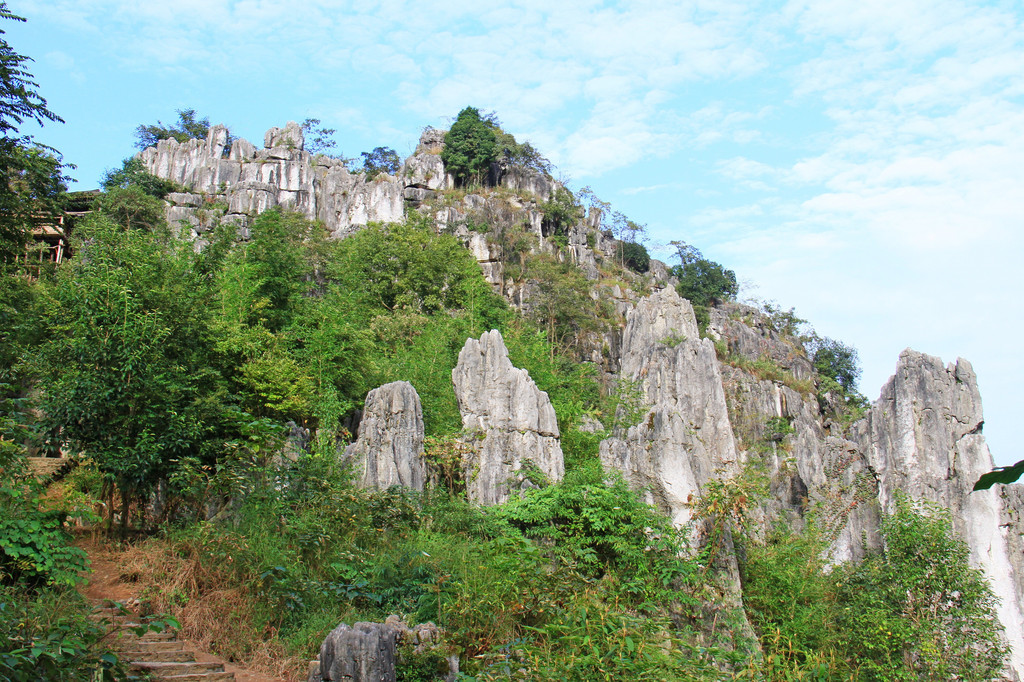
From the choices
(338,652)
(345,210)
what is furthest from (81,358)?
(345,210)

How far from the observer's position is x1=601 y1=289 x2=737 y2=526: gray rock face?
1015 centimetres

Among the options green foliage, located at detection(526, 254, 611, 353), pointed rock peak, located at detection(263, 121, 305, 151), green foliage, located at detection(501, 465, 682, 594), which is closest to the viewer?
green foliage, located at detection(501, 465, 682, 594)

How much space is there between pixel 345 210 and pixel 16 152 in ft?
118

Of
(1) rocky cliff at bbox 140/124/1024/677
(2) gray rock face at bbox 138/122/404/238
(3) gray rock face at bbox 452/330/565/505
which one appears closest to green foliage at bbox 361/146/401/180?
(2) gray rock face at bbox 138/122/404/238

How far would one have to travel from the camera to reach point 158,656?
707 cm

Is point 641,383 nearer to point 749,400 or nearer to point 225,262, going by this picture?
point 225,262

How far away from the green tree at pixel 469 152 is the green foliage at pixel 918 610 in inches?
1643

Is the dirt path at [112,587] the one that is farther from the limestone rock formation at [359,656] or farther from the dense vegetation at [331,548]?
the limestone rock formation at [359,656]

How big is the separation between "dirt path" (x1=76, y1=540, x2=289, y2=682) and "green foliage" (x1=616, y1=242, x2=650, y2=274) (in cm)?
5018

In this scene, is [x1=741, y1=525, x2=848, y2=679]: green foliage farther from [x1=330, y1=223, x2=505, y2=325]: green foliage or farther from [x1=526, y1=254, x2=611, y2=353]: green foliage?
[x1=526, y1=254, x2=611, y2=353]: green foliage

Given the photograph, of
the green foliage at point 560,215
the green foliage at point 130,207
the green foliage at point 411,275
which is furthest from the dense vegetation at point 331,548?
the green foliage at point 560,215

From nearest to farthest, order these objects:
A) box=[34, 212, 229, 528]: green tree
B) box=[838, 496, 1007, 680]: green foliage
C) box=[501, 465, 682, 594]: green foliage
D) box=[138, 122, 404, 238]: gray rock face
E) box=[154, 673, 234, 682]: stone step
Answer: box=[154, 673, 234, 682]: stone step, box=[838, 496, 1007, 680]: green foliage, box=[501, 465, 682, 594]: green foliage, box=[34, 212, 229, 528]: green tree, box=[138, 122, 404, 238]: gray rock face

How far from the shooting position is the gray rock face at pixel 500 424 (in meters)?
13.3

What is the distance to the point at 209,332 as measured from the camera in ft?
39.3
